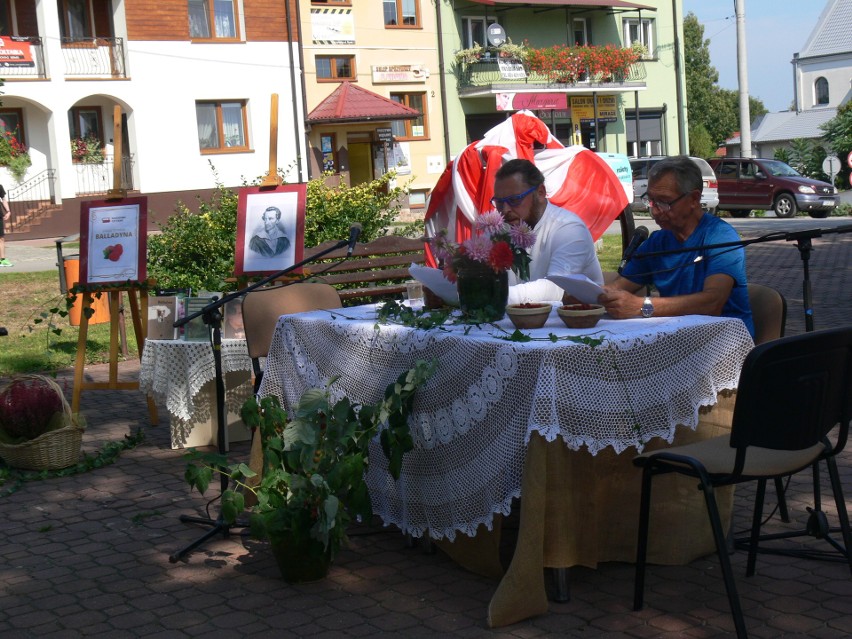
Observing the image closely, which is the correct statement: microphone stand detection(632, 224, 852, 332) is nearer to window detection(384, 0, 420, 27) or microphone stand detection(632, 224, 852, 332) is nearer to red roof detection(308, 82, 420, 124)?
red roof detection(308, 82, 420, 124)

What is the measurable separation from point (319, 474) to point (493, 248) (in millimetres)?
1117

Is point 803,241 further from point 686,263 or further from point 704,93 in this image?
point 704,93

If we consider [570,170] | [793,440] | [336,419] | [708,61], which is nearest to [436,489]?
[336,419]

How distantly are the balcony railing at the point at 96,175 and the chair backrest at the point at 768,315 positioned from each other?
2540cm

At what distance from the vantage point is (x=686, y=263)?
4.61 meters

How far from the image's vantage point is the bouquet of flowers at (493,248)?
423 cm

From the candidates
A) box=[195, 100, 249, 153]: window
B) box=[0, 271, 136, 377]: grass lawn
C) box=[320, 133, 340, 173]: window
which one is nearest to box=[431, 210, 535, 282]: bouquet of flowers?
box=[0, 271, 136, 377]: grass lawn

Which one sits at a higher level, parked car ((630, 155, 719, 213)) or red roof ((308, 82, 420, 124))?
red roof ((308, 82, 420, 124))

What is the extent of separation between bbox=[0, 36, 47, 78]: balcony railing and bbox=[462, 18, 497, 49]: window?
1418 centimetres

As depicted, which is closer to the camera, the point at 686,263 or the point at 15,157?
the point at 686,263

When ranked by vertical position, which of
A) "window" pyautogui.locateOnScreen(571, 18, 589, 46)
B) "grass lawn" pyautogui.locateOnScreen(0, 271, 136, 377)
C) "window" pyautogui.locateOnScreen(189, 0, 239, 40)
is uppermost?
"window" pyautogui.locateOnScreen(571, 18, 589, 46)

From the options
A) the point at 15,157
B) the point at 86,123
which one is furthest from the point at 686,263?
the point at 86,123

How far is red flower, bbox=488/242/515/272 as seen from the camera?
4219 millimetres

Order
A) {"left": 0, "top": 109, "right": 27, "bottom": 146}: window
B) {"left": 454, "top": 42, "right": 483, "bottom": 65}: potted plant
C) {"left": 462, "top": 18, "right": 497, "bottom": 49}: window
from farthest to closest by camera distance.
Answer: {"left": 462, "top": 18, "right": 497, "bottom": 49}: window, {"left": 454, "top": 42, "right": 483, "bottom": 65}: potted plant, {"left": 0, "top": 109, "right": 27, "bottom": 146}: window
